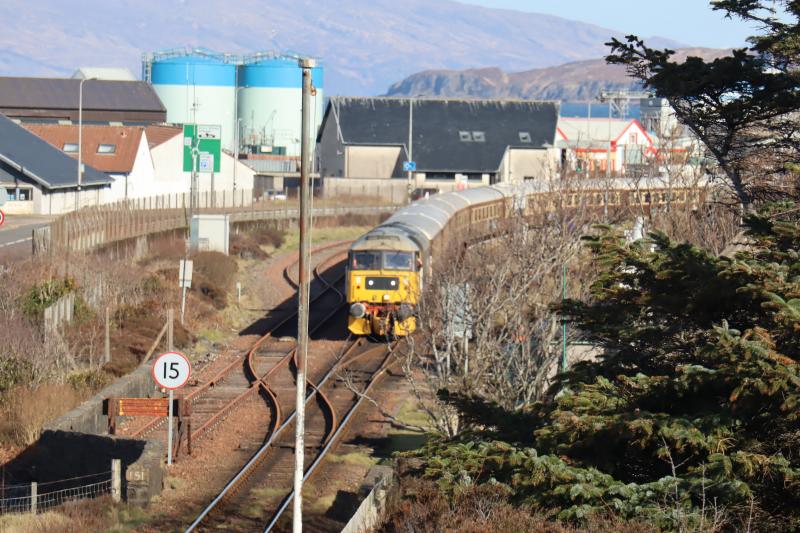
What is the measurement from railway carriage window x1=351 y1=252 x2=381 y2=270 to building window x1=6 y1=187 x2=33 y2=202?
89.6 ft

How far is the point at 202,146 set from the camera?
4781 centimetres

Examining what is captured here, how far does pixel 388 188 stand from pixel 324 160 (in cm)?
917

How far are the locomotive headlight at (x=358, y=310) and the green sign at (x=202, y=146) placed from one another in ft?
58.7

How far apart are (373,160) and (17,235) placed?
3903 centimetres

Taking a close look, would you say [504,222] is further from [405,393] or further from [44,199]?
[44,199]

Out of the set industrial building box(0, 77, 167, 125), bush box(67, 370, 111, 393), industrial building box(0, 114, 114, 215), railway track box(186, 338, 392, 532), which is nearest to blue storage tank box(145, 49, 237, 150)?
industrial building box(0, 77, 167, 125)

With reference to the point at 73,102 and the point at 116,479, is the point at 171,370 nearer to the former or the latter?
the point at 116,479

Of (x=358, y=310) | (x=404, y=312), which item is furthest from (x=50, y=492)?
(x=358, y=310)

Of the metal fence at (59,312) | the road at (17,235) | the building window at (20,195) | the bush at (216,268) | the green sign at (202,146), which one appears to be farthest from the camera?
the building window at (20,195)

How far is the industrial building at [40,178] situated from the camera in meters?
51.4

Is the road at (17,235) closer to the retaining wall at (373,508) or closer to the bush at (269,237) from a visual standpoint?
the bush at (269,237)

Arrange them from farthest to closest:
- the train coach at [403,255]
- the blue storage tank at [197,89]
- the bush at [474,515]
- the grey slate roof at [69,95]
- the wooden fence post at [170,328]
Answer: the blue storage tank at [197,89] < the grey slate roof at [69,95] < the train coach at [403,255] < the wooden fence post at [170,328] < the bush at [474,515]

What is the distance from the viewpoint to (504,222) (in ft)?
106

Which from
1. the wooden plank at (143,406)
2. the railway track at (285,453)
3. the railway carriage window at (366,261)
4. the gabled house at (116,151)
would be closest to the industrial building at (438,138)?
the gabled house at (116,151)
